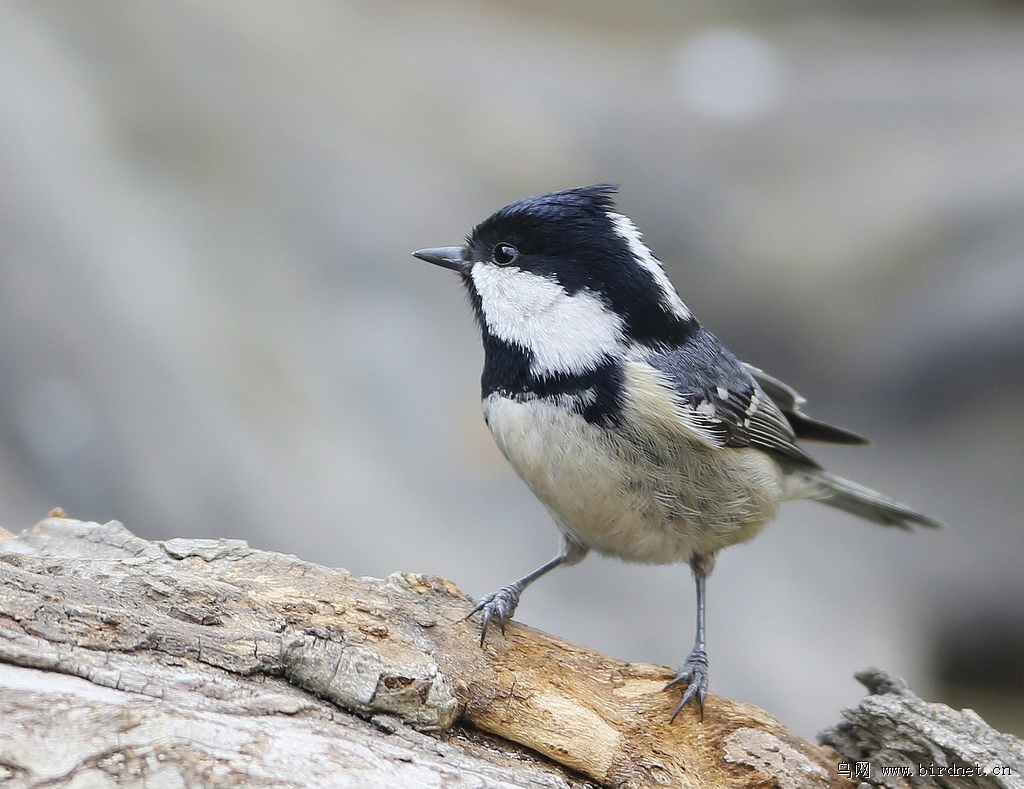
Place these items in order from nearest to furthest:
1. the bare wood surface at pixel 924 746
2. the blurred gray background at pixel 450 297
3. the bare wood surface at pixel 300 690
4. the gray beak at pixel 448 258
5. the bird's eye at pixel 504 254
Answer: the bare wood surface at pixel 300 690 < the bare wood surface at pixel 924 746 < the bird's eye at pixel 504 254 < the gray beak at pixel 448 258 < the blurred gray background at pixel 450 297

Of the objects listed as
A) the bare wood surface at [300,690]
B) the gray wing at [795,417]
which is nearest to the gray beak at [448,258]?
the bare wood surface at [300,690]

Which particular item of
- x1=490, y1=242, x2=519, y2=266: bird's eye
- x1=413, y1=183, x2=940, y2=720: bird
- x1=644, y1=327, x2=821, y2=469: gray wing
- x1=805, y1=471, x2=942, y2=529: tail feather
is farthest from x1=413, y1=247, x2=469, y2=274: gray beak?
x1=805, y1=471, x2=942, y2=529: tail feather

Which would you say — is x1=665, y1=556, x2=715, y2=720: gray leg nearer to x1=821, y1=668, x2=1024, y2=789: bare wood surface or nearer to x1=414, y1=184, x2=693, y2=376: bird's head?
x1=821, y1=668, x2=1024, y2=789: bare wood surface

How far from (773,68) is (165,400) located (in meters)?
5.21

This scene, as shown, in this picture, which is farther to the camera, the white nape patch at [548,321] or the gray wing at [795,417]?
the gray wing at [795,417]

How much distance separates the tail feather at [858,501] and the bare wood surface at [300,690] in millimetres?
1266

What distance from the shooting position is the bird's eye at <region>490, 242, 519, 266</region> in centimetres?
310

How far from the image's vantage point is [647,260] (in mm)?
3055

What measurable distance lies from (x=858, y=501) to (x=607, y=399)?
160 centimetres

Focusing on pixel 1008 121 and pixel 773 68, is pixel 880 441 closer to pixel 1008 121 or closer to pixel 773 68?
pixel 1008 121

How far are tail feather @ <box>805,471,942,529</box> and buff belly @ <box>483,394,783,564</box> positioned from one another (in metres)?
0.75

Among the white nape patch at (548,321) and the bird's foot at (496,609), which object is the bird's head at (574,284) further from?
the bird's foot at (496,609)

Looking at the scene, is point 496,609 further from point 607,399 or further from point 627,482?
point 607,399

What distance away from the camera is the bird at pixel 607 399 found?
2771 mm
